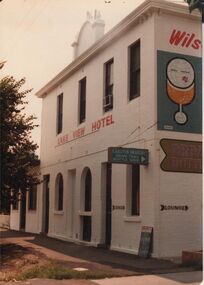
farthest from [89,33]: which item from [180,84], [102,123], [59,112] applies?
[180,84]

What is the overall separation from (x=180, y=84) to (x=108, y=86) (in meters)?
3.80

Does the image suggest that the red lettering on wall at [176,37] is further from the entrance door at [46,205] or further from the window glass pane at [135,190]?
the entrance door at [46,205]

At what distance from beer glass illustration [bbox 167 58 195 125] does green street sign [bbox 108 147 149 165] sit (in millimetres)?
1493

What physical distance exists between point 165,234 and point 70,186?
7.94 m

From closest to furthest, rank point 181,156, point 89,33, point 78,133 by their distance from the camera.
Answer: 1. point 181,156
2. point 78,133
3. point 89,33

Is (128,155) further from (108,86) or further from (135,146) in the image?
(108,86)

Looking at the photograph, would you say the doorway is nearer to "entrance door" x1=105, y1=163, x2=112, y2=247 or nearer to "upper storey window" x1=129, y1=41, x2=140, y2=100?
"entrance door" x1=105, y1=163, x2=112, y2=247

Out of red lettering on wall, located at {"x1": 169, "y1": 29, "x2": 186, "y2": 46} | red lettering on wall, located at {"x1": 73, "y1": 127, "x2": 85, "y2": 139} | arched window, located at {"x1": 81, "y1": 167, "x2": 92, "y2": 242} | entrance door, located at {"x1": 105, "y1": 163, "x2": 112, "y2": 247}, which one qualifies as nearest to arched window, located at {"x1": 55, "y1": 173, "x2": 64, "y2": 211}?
red lettering on wall, located at {"x1": 73, "y1": 127, "x2": 85, "y2": 139}

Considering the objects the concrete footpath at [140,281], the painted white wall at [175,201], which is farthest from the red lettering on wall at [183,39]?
the concrete footpath at [140,281]

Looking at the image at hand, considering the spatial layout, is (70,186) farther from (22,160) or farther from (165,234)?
(165,234)

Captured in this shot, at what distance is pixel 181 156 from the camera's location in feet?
50.3

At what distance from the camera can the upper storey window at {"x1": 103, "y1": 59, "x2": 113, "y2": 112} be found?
1856 centimetres

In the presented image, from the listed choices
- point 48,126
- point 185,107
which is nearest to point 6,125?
point 185,107

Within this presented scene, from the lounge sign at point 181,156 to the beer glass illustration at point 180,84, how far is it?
70 centimetres
